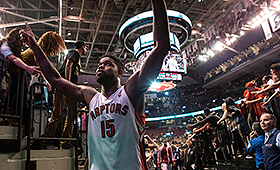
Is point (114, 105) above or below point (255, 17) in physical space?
below

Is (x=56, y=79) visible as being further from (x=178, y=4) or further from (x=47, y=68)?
(x=178, y=4)

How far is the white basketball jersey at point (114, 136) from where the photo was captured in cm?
144

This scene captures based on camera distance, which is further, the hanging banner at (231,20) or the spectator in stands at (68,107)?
the hanging banner at (231,20)

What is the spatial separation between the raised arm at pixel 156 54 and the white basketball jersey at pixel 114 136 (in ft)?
0.33

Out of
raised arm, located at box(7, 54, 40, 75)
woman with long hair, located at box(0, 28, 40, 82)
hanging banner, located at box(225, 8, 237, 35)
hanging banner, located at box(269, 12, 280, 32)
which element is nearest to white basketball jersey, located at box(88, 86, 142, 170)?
raised arm, located at box(7, 54, 40, 75)

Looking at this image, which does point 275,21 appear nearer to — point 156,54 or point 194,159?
point 194,159

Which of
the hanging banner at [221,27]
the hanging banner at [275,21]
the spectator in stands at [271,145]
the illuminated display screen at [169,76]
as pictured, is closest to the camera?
the spectator in stands at [271,145]

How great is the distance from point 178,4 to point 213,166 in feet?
24.7

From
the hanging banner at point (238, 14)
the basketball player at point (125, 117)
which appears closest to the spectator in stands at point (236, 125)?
the hanging banner at point (238, 14)

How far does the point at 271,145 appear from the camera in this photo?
3846 mm

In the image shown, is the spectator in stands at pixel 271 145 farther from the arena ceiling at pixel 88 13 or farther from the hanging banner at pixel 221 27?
the hanging banner at pixel 221 27

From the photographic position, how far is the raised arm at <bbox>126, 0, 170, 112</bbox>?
150 cm

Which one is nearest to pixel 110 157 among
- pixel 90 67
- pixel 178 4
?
pixel 178 4

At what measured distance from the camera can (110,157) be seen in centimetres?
145
